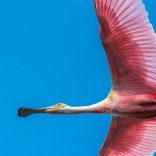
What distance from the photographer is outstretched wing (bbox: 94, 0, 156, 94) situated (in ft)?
28.5

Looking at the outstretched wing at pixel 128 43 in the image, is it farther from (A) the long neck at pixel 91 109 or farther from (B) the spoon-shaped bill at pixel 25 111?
(B) the spoon-shaped bill at pixel 25 111

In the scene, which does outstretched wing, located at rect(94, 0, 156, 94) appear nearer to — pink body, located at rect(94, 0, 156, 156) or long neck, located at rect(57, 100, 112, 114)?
pink body, located at rect(94, 0, 156, 156)

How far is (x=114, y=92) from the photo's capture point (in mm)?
9617

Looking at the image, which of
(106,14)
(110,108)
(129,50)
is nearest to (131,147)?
(110,108)

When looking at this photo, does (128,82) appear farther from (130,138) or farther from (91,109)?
(130,138)

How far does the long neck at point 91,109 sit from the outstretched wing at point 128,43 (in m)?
0.28

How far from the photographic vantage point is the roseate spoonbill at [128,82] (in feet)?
28.7

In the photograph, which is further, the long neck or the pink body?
the long neck

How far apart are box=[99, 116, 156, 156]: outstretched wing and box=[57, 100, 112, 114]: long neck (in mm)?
475

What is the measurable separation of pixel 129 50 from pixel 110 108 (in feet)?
2.98

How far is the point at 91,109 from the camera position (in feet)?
31.8

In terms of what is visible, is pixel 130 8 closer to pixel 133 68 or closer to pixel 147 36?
pixel 147 36

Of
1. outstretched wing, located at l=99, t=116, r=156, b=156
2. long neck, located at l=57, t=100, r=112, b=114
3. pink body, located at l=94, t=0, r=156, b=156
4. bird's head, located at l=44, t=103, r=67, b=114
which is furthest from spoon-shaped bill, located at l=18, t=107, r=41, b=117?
outstretched wing, located at l=99, t=116, r=156, b=156

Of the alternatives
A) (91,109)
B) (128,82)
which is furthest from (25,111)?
(128,82)
